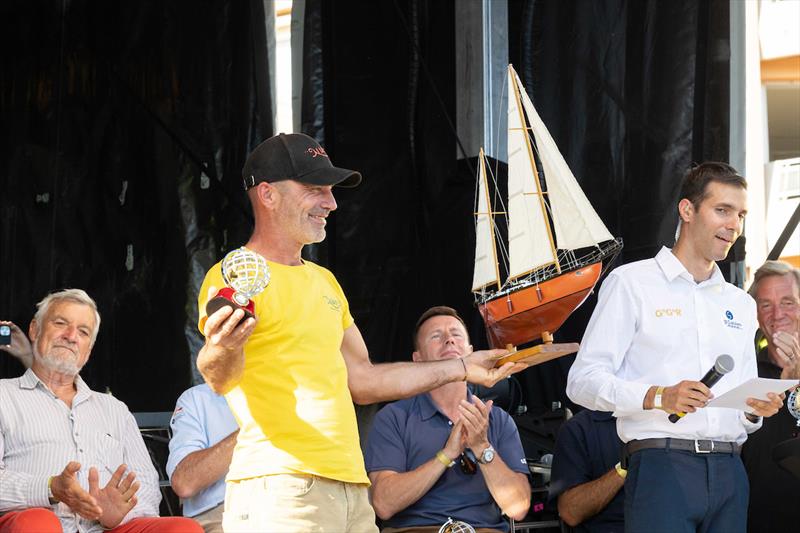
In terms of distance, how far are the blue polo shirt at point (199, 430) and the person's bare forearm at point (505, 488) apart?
0.82 m

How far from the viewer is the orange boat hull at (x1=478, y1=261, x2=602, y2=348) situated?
3197 millimetres

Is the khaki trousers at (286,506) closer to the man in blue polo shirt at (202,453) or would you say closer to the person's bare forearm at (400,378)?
the person's bare forearm at (400,378)

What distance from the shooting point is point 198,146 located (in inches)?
215

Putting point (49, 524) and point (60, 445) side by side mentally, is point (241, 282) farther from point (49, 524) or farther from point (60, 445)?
point (60, 445)

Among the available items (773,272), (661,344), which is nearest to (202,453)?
(661,344)

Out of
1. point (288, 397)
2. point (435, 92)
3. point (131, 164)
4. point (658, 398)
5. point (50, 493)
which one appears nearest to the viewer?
point (288, 397)

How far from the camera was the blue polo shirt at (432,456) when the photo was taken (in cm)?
365

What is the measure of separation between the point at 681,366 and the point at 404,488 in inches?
41.7

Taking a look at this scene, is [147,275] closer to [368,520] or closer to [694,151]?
[694,151]

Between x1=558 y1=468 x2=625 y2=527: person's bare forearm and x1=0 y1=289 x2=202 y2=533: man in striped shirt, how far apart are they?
118 centimetres

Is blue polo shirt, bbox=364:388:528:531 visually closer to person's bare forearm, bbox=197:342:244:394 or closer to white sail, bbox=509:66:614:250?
white sail, bbox=509:66:614:250

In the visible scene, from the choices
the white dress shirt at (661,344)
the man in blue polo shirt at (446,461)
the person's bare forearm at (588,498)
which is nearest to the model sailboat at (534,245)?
the white dress shirt at (661,344)

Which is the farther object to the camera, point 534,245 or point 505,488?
point 505,488

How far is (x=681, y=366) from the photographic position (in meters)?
2.93
